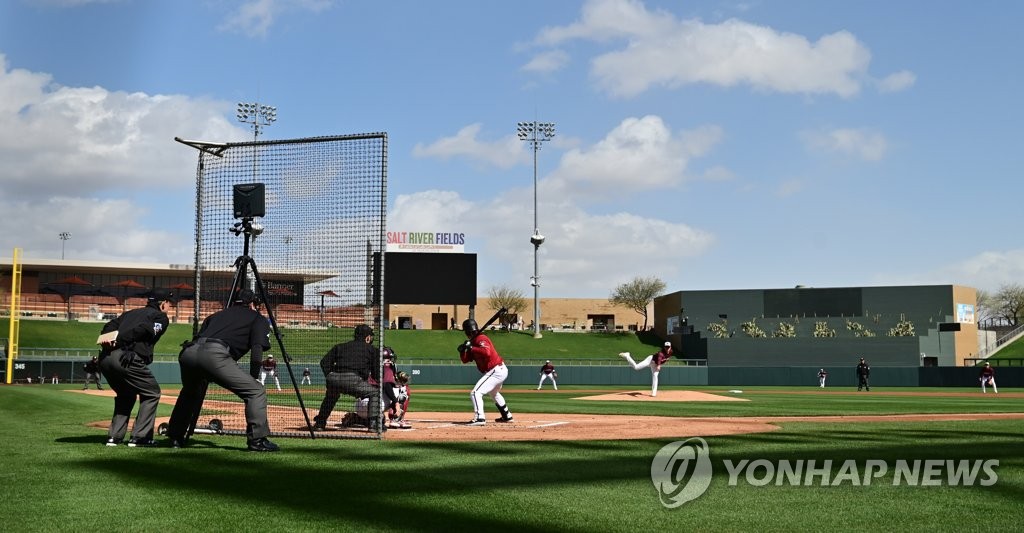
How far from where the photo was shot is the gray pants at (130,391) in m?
10.3

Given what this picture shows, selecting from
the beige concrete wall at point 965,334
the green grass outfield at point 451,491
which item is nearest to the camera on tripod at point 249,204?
the green grass outfield at point 451,491

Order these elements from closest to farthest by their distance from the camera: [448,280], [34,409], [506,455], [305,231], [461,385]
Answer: [506,455] < [305,231] < [34,409] < [461,385] < [448,280]

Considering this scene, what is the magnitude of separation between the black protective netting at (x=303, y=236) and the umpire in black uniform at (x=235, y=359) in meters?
1.63

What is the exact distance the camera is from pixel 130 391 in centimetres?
1045

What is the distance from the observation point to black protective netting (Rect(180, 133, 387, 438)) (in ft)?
39.4

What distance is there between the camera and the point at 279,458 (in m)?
9.02

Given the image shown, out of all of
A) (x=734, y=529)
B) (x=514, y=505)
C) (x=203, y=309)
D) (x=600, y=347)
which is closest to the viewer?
(x=734, y=529)

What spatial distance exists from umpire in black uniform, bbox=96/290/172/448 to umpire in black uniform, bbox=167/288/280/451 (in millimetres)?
358

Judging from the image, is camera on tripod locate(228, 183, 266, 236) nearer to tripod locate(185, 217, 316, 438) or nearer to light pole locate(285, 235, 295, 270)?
tripod locate(185, 217, 316, 438)

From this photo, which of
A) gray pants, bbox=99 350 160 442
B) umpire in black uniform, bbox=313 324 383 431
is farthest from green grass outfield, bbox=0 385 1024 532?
umpire in black uniform, bbox=313 324 383 431

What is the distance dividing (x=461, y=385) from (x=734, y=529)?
4505cm

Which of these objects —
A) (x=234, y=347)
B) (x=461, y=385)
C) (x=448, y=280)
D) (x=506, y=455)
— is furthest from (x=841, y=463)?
(x=448, y=280)

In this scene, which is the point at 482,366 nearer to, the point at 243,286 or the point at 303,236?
the point at 303,236

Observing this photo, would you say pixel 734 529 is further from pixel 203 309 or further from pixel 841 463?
pixel 203 309
